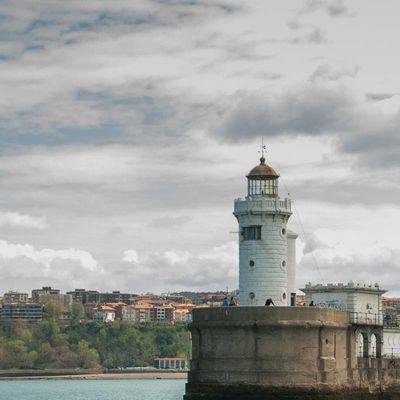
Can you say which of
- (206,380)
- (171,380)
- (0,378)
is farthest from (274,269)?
(0,378)

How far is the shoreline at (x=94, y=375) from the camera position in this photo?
17100cm

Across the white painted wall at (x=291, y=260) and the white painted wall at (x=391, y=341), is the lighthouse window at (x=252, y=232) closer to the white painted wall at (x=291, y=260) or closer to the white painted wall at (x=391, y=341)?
the white painted wall at (x=291, y=260)

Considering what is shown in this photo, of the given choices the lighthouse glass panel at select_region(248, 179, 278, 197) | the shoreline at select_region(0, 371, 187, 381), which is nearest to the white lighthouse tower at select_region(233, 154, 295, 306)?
the lighthouse glass panel at select_region(248, 179, 278, 197)

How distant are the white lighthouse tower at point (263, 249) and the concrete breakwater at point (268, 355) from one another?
402 cm

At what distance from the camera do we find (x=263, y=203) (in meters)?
57.6

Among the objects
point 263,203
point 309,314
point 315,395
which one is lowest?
point 315,395

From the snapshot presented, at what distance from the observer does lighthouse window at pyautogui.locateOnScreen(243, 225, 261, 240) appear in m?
57.5

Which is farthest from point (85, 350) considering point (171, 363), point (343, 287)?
point (343, 287)

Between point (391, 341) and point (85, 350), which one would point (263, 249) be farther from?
point (85, 350)

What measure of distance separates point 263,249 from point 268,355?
6.58 metres

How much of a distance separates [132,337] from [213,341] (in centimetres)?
14602

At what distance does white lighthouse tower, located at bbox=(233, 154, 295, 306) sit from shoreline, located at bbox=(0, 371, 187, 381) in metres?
113

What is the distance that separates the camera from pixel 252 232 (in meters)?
57.7

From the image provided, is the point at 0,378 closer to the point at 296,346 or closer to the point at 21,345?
Result: the point at 21,345
